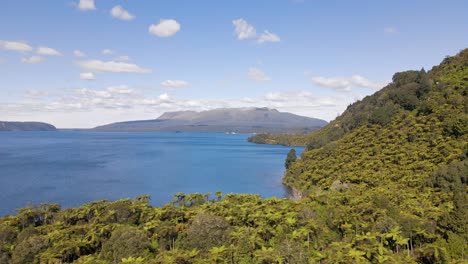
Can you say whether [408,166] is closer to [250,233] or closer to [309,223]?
[309,223]

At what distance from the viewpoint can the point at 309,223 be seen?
35000 mm

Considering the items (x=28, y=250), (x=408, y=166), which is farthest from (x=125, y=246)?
(x=408, y=166)

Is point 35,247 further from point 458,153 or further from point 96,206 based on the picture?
point 458,153

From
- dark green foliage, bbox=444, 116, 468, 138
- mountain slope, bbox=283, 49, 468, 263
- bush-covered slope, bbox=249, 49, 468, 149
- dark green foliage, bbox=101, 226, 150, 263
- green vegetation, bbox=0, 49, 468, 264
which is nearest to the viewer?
green vegetation, bbox=0, 49, 468, 264

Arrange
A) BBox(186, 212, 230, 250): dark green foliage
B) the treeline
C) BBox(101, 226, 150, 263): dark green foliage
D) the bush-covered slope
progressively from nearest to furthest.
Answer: the treeline < BBox(101, 226, 150, 263): dark green foliage < BBox(186, 212, 230, 250): dark green foliage < the bush-covered slope

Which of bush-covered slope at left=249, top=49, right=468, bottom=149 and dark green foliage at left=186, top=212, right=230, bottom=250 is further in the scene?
bush-covered slope at left=249, top=49, right=468, bottom=149

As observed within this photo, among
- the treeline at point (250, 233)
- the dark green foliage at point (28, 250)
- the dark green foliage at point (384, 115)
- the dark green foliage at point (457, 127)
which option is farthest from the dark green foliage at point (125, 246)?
the dark green foliage at point (384, 115)

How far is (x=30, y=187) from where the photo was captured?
80375 mm

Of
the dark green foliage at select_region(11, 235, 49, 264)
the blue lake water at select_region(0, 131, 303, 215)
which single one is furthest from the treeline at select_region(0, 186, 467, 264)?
the blue lake water at select_region(0, 131, 303, 215)

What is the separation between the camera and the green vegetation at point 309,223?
30.0 m

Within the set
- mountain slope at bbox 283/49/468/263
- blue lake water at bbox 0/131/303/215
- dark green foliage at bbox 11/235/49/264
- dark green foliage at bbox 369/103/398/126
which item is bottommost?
blue lake water at bbox 0/131/303/215

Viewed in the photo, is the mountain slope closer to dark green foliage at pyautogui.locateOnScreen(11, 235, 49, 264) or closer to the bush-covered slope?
the bush-covered slope

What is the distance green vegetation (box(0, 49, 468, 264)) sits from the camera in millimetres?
29953

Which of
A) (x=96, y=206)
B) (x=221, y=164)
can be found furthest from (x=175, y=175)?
(x=96, y=206)
